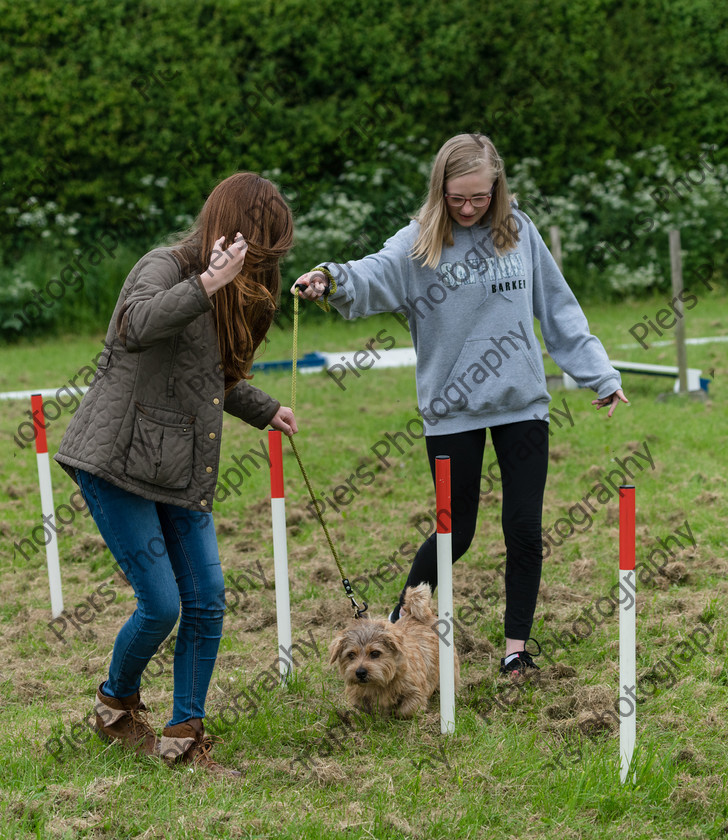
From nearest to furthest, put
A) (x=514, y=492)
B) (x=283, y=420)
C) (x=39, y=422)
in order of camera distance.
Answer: (x=283, y=420)
(x=514, y=492)
(x=39, y=422)

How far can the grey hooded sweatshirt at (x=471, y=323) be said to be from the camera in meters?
3.98

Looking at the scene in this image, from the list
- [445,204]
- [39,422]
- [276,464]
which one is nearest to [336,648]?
[276,464]

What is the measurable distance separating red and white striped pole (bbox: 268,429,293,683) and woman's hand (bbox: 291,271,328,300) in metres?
0.72

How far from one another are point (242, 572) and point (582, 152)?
11.5 metres

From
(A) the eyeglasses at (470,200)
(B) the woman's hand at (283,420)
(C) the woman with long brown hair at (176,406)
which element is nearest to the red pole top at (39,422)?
(B) the woman's hand at (283,420)

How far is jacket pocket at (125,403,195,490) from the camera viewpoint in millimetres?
3176

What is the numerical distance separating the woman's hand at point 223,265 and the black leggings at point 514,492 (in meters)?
1.35

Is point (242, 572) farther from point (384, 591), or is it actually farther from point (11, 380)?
point (11, 380)

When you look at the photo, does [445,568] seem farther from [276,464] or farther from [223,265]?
[223,265]

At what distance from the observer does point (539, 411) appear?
409cm

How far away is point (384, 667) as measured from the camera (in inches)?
152

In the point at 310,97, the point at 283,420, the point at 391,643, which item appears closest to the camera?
the point at 283,420

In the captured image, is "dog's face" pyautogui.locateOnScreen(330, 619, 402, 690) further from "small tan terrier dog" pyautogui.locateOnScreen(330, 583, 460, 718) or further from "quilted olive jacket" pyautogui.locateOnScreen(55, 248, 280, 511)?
"quilted olive jacket" pyautogui.locateOnScreen(55, 248, 280, 511)

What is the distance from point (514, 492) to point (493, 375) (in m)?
0.50
